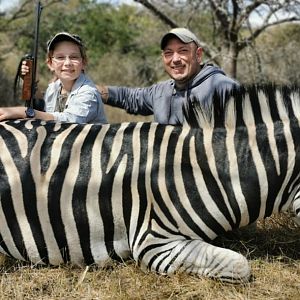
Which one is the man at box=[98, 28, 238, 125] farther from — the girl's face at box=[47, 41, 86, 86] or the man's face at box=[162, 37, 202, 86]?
the girl's face at box=[47, 41, 86, 86]

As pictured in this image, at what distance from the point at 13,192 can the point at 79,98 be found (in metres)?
1.01

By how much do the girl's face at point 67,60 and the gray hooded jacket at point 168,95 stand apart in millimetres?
749

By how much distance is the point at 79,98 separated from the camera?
3738mm

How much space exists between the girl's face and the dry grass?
4.66 feet

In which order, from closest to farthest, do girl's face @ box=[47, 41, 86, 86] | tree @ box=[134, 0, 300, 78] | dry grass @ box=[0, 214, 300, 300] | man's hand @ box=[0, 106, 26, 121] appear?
1. dry grass @ box=[0, 214, 300, 300]
2. man's hand @ box=[0, 106, 26, 121]
3. girl's face @ box=[47, 41, 86, 86]
4. tree @ box=[134, 0, 300, 78]

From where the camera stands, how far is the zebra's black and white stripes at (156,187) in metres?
2.88

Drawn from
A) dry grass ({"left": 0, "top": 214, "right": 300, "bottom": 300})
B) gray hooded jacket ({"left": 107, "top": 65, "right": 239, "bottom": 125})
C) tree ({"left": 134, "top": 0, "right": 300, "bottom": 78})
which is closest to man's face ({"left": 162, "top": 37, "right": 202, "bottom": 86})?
gray hooded jacket ({"left": 107, "top": 65, "right": 239, "bottom": 125})

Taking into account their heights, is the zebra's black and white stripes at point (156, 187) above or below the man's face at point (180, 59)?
below

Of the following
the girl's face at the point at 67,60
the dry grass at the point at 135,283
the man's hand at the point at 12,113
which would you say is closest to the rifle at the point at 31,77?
the girl's face at the point at 67,60

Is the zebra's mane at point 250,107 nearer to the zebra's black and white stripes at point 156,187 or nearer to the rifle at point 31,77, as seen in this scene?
the zebra's black and white stripes at point 156,187

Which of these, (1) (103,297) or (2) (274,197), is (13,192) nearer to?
(1) (103,297)

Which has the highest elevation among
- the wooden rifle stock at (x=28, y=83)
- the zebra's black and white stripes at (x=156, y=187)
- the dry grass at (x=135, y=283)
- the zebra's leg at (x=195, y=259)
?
the wooden rifle stock at (x=28, y=83)

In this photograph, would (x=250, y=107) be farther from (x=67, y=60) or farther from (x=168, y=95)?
(x=67, y=60)

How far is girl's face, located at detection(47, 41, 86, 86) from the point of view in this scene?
3.78 metres
